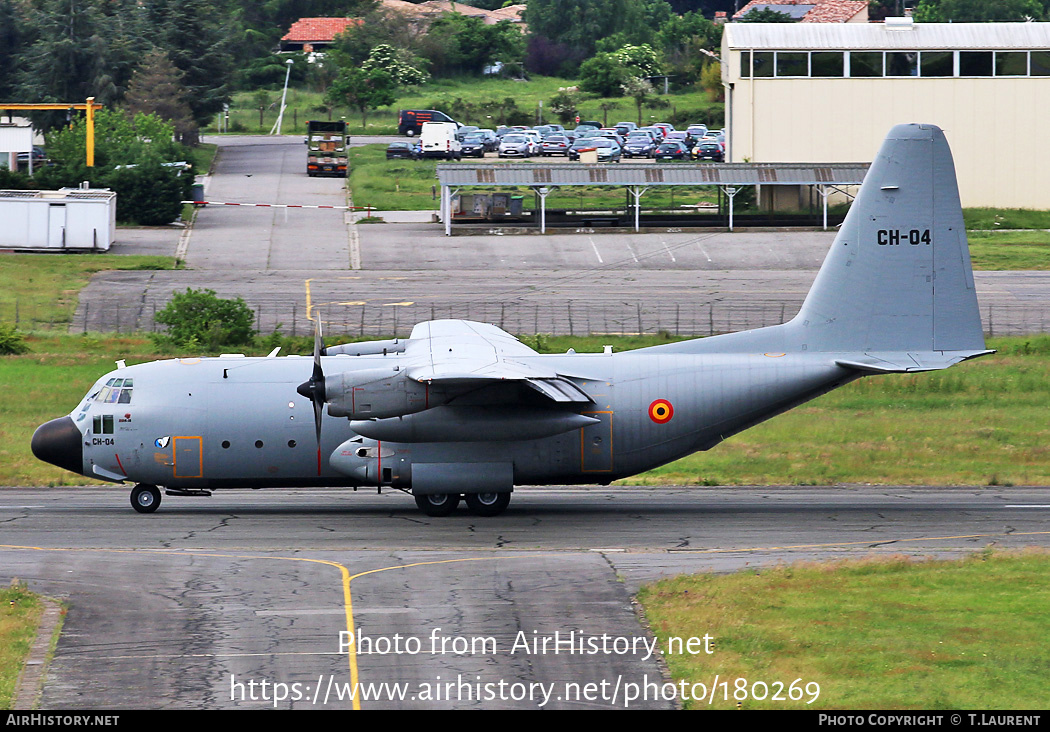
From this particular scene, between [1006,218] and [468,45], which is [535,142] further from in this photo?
[468,45]

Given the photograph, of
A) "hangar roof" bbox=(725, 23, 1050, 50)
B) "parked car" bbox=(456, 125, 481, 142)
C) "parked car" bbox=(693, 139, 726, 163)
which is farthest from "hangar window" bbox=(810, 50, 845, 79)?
"parked car" bbox=(456, 125, 481, 142)

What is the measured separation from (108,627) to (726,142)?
75622mm

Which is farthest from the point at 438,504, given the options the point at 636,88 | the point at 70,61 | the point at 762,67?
the point at 636,88

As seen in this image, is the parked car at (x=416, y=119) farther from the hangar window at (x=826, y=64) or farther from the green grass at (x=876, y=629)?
the green grass at (x=876, y=629)

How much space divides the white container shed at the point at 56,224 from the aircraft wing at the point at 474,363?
144 feet

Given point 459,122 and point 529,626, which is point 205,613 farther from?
point 459,122

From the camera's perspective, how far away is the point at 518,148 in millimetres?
103188

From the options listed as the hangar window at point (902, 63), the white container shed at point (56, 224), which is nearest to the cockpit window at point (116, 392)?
the white container shed at point (56, 224)

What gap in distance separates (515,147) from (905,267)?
74.6 meters

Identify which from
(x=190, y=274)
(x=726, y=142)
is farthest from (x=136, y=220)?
(x=726, y=142)

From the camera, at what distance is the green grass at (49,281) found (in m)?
57.0

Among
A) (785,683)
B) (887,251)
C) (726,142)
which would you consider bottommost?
(785,683)

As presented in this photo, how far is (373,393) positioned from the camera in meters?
28.3

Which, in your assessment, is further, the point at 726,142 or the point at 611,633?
the point at 726,142
